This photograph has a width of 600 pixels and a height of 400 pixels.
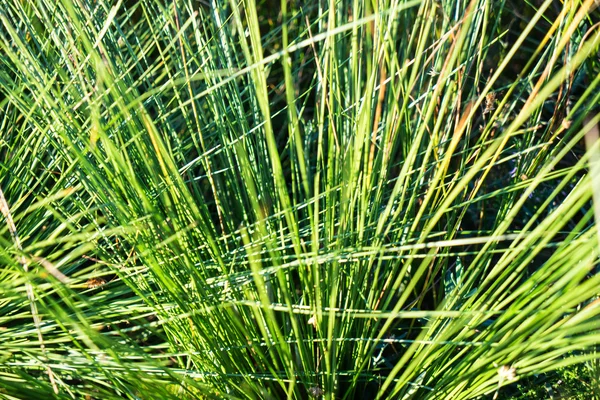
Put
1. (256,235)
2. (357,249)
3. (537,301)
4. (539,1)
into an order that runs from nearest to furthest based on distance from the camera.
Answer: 1. (537,301)
2. (357,249)
3. (256,235)
4. (539,1)

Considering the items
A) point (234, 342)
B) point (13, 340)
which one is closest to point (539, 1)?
point (234, 342)

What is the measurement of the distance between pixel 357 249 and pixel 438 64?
1.08 feet

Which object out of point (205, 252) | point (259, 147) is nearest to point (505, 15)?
point (259, 147)

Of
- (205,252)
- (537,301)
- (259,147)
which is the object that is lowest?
(537,301)

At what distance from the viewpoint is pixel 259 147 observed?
912mm

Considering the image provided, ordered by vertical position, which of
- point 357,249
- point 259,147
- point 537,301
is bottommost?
point 537,301

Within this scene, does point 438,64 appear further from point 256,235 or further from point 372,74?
point 256,235

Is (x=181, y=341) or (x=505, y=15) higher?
(x=505, y=15)

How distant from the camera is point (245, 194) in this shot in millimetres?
941

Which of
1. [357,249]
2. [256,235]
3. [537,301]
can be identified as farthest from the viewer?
[256,235]

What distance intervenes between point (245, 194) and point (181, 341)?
26 cm

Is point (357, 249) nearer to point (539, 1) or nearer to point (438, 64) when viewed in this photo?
point (438, 64)

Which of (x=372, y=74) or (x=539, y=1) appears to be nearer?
(x=372, y=74)

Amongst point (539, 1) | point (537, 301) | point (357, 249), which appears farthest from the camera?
point (539, 1)
